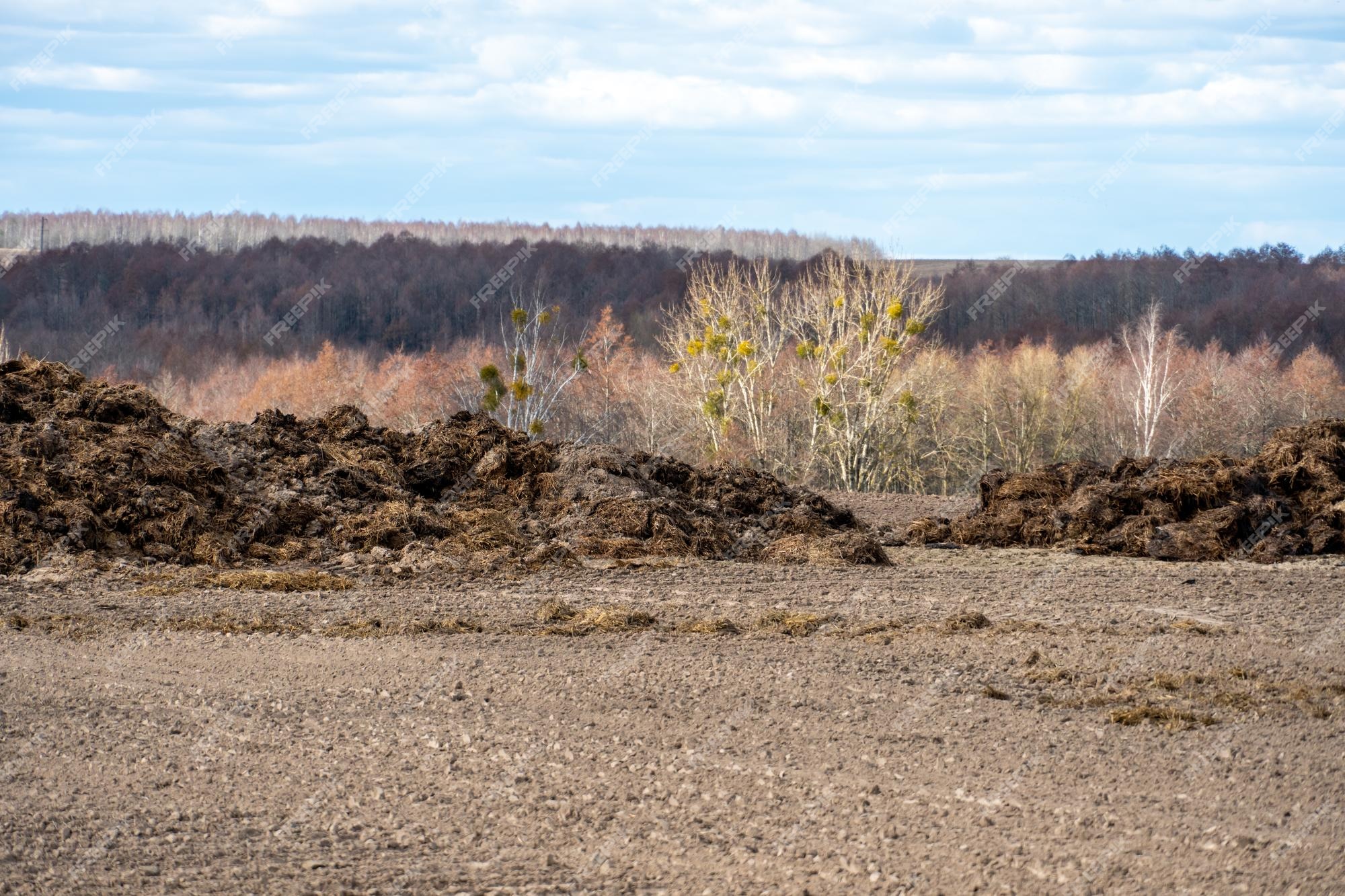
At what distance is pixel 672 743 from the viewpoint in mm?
6152

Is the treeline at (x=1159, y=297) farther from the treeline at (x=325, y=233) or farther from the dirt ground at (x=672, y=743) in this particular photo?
the dirt ground at (x=672, y=743)

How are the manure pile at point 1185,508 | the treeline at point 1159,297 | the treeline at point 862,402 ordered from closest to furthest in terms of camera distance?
the manure pile at point 1185,508 → the treeline at point 862,402 → the treeline at point 1159,297

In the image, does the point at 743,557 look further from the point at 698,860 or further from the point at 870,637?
the point at 698,860

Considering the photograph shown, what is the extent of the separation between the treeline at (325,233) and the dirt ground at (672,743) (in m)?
103

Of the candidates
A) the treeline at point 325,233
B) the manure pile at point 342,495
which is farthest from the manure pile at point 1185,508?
the treeline at point 325,233

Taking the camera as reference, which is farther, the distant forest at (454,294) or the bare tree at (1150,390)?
the distant forest at (454,294)

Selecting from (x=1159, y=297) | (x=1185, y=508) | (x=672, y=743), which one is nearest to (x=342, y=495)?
(x=672, y=743)

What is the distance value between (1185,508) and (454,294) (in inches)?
3359

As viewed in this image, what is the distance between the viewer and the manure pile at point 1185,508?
42.8ft

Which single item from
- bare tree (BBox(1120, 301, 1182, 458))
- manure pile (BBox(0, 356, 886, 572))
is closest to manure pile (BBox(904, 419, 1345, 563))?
manure pile (BBox(0, 356, 886, 572))

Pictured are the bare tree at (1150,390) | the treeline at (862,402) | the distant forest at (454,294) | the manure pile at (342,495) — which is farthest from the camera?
the distant forest at (454,294)

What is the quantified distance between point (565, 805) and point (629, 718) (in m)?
1.28

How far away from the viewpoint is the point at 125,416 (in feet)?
45.6

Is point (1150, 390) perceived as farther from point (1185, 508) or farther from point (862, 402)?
point (1185, 508)
